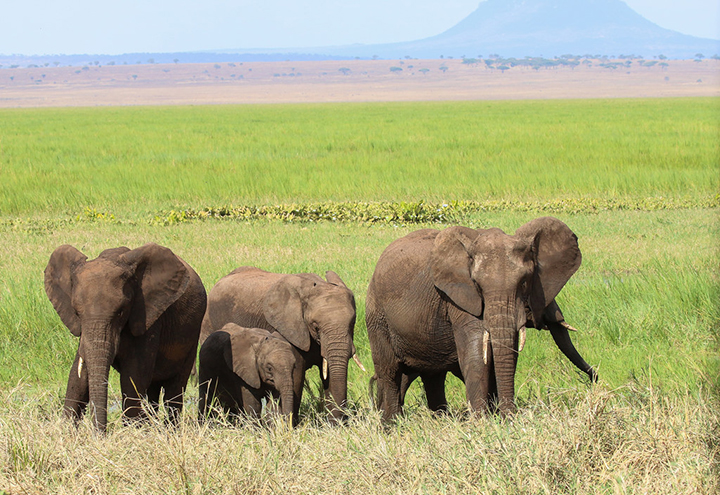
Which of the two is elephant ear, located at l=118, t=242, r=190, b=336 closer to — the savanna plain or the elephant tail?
the savanna plain

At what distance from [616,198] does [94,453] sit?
16649 millimetres

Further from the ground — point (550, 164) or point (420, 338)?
point (420, 338)

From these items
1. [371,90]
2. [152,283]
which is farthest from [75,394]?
[371,90]

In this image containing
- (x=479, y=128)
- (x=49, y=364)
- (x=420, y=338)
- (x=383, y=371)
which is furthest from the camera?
(x=479, y=128)

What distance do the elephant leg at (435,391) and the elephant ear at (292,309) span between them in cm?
92

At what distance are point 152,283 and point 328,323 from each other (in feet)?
4.33

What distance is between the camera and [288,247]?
13.0m

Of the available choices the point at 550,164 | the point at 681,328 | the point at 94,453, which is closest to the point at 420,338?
the point at 94,453

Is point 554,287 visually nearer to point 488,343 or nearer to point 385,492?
point 488,343

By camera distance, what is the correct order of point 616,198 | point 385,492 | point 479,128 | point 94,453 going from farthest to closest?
point 479,128 → point 616,198 → point 94,453 → point 385,492

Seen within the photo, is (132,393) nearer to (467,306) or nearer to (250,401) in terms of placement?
(250,401)

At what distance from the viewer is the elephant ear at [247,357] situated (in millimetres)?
6320

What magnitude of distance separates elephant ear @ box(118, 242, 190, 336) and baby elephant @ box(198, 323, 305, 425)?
0.81 meters

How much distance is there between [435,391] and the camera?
6.29m
